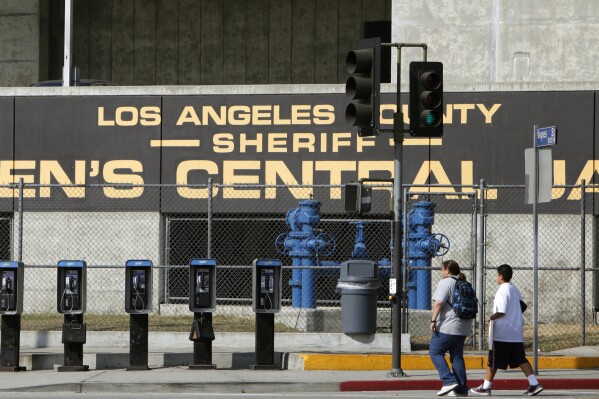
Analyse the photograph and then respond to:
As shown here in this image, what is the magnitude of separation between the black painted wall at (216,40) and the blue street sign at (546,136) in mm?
19799

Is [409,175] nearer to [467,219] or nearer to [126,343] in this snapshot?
[467,219]

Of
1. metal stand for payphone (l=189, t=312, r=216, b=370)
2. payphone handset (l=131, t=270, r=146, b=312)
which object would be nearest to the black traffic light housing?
metal stand for payphone (l=189, t=312, r=216, b=370)

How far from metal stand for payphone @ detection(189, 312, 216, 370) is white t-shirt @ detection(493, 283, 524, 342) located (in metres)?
4.13

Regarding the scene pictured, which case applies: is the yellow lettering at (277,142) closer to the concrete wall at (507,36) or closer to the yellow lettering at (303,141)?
the yellow lettering at (303,141)

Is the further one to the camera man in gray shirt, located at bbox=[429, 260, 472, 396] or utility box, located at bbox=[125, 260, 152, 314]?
utility box, located at bbox=[125, 260, 152, 314]

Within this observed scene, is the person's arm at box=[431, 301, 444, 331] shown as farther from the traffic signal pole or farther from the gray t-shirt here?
the traffic signal pole

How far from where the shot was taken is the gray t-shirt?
1432cm

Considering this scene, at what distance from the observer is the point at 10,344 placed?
1670 cm

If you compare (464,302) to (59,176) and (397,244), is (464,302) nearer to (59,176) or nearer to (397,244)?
(397,244)

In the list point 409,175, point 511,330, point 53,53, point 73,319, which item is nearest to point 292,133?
point 409,175

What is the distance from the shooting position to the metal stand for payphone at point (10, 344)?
1670 centimetres

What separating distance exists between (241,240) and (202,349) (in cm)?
863

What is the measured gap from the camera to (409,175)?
23.2 m

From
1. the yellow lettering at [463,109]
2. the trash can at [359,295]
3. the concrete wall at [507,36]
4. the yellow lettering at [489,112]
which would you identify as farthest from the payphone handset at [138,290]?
the concrete wall at [507,36]
